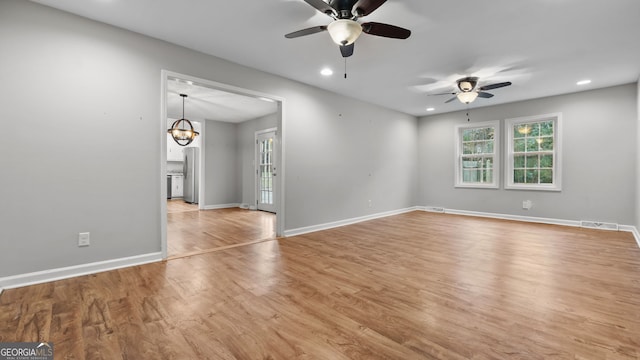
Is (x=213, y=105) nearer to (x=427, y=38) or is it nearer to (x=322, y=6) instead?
(x=322, y=6)

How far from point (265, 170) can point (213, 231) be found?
2.96 m

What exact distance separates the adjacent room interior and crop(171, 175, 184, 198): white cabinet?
232 inches

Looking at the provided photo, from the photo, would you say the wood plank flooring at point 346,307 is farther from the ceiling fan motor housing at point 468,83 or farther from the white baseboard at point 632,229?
the ceiling fan motor housing at point 468,83

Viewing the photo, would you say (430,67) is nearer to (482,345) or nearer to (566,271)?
(566,271)

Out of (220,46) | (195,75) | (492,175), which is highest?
(220,46)

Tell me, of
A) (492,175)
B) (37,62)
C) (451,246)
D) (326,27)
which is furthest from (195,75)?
(492,175)

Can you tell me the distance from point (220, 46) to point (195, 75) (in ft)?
1.58

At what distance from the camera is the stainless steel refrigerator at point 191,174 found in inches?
356

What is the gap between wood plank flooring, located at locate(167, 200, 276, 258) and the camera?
3767mm

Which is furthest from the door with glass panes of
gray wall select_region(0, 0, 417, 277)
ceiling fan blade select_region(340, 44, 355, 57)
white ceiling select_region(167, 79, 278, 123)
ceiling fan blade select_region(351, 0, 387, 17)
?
ceiling fan blade select_region(351, 0, 387, 17)

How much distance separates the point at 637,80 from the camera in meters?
4.49

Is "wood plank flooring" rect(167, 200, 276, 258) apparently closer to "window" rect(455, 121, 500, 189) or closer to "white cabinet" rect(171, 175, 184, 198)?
"white cabinet" rect(171, 175, 184, 198)

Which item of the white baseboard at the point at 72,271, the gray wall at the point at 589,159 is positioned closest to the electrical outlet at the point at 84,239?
the white baseboard at the point at 72,271

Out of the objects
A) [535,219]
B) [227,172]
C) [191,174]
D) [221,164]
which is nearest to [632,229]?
[535,219]
